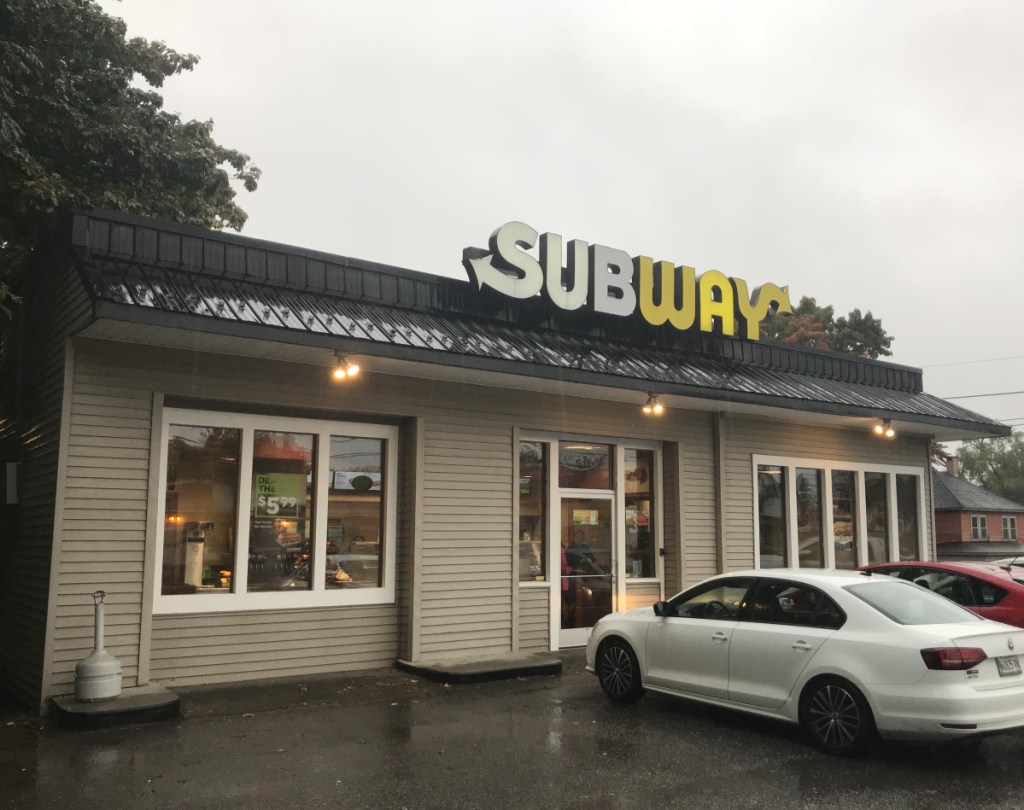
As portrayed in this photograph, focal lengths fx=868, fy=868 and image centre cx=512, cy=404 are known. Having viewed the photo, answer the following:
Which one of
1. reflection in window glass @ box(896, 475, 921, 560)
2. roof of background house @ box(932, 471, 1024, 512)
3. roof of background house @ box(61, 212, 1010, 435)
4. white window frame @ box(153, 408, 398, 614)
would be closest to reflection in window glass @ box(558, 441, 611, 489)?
roof of background house @ box(61, 212, 1010, 435)

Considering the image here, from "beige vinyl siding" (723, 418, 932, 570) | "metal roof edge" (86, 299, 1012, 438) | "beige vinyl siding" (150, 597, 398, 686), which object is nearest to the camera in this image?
"metal roof edge" (86, 299, 1012, 438)

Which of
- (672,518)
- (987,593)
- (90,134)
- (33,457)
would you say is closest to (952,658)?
(987,593)

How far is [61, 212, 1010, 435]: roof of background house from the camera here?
27.8 feet

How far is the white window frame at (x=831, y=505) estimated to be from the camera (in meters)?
14.4

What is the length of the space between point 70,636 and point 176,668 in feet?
3.80

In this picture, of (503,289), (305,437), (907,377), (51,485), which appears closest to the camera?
(51,485)

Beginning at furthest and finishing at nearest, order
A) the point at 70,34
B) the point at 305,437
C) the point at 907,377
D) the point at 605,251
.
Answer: the point at 907,377, the point at 70,34, the point at 605,251, the point at 305,437

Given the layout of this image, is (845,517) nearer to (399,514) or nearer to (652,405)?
(652,405)

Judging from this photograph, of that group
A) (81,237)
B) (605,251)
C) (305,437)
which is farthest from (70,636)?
(605,251)

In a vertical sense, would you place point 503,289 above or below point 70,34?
below

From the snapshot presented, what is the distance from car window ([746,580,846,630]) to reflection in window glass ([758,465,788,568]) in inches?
266

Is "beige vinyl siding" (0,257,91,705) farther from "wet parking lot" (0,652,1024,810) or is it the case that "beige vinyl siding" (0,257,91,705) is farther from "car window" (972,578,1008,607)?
"car window" (972,578,1008,607)

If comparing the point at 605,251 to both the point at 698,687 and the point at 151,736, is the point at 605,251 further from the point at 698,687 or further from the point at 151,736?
the point at 151,736

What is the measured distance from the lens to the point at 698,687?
7844 mm
